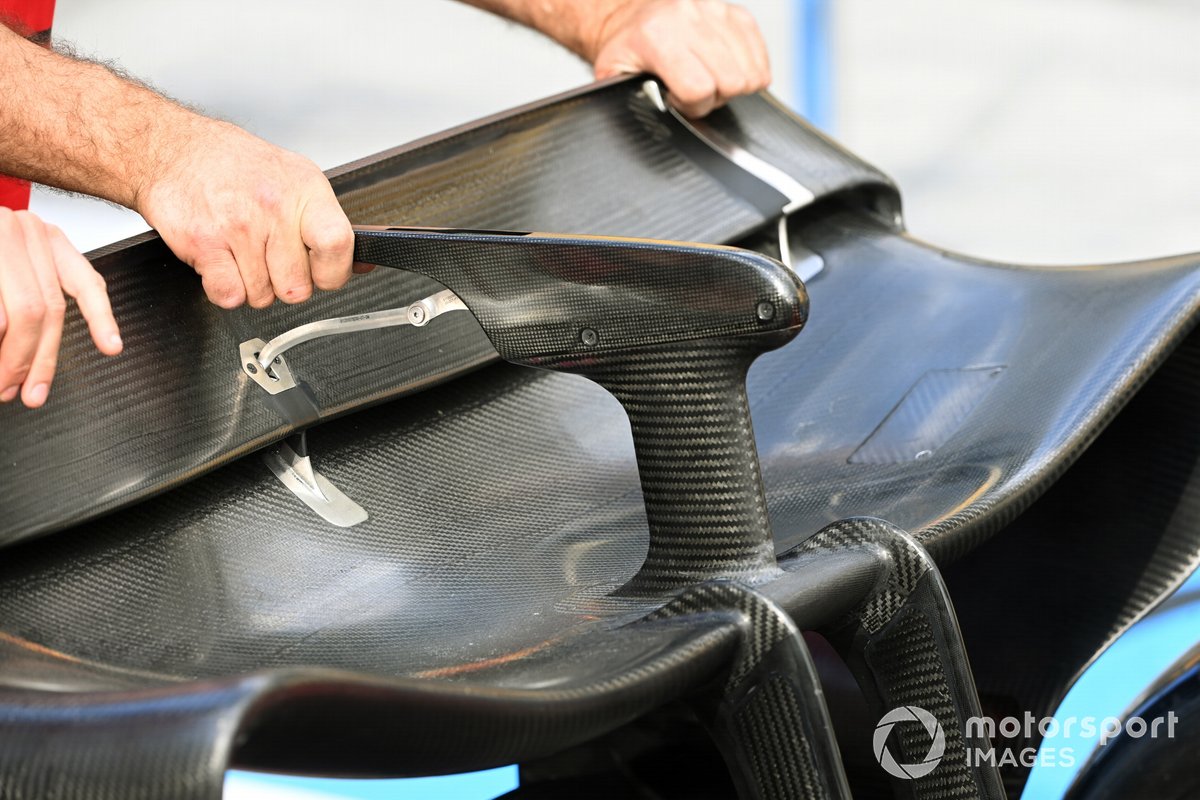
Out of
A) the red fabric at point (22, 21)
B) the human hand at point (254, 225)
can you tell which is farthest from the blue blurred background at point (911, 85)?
the human hand at point (254, 225)

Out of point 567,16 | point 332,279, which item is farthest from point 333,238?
point 567,16

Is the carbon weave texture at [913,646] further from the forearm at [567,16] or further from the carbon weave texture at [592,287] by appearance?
the forearm at [567,16]

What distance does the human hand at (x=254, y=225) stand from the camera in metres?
0.75

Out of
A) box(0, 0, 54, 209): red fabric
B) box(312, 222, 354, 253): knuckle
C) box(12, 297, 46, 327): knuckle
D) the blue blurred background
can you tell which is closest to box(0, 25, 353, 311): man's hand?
box(312, 222, 354, 253): knuckle

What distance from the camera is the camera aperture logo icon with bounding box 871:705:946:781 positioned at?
71 centimetres

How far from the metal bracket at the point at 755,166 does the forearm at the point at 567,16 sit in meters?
0.22

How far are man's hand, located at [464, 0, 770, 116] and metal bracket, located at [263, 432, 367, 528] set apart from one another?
0.48 metres

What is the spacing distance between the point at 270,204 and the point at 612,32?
0.58 meters

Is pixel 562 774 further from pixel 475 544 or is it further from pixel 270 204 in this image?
pixel 270 204

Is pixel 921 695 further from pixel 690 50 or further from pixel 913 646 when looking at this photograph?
pixel 690 50

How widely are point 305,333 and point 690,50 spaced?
18.9 inches

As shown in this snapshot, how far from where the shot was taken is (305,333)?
0.80m

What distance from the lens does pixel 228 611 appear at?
2.37 ft

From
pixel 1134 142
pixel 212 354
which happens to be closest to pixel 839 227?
pixel 212 354
